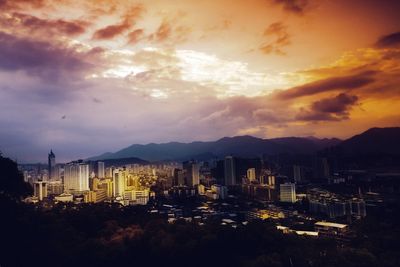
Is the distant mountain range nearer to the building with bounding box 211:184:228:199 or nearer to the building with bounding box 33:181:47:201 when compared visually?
the building with bounding box 211:184:228:199

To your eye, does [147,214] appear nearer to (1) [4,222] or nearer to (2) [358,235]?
(1) [4,222]

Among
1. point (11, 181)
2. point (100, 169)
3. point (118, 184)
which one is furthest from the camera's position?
point (100, 169)

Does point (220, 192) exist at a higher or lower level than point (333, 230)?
higher

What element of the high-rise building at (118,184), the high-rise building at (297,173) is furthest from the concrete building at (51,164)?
the high-rise building at (297,173)

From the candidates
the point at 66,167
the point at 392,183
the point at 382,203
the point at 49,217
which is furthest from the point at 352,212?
the point at 66,167

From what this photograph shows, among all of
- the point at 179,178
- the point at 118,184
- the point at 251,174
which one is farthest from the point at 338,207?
the point at 179,178

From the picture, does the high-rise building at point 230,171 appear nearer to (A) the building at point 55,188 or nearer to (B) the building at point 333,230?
(A) the building at point 55,188

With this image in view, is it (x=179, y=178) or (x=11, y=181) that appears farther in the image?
(x=179, y=178)

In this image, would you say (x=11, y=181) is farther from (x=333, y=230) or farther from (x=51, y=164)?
(x=51, y=164)
